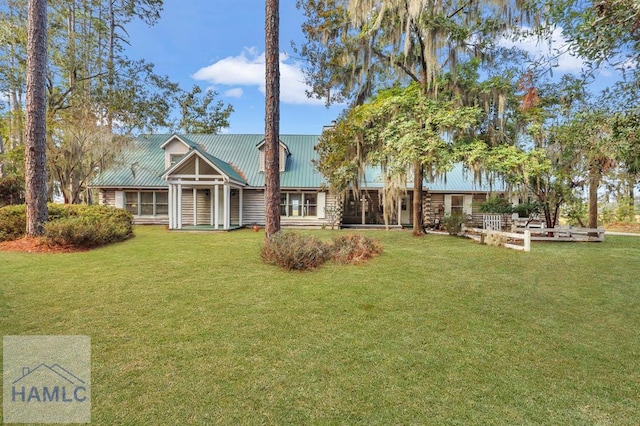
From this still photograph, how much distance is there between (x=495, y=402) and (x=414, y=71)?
11714 mm

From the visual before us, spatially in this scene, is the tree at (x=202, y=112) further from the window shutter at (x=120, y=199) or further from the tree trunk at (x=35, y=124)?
the tree trunk at (x=35, y=124)

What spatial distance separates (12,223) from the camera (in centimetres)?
924

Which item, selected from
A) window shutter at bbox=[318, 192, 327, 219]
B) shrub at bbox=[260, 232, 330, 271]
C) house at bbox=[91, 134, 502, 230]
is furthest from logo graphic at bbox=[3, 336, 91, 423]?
window shutter at bbox=[318, 192, 327, 219]

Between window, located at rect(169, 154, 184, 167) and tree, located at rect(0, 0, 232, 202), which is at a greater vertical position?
tree, located at rect(0, 0, 232, 202)

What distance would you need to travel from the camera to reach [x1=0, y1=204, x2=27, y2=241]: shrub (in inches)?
360

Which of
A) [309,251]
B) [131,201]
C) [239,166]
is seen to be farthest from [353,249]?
[131,201]

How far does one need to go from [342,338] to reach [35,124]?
10864 mm

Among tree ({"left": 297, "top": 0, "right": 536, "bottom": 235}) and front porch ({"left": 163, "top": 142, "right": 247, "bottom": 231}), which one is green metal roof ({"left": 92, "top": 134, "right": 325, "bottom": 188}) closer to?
front porch ({"left": 163, "top": 142, "right": 247, "bottom": 231})

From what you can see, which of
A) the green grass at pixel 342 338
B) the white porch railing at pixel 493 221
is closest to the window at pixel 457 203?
the white porch railing at pixel 493 221

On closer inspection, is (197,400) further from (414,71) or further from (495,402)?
(414,71)

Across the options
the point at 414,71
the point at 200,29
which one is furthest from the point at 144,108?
the point at 414,71

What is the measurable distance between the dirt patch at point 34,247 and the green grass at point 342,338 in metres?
1.26

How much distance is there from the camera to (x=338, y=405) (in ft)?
7.97

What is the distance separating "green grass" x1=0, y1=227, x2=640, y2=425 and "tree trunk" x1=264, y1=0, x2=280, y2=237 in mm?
1858
